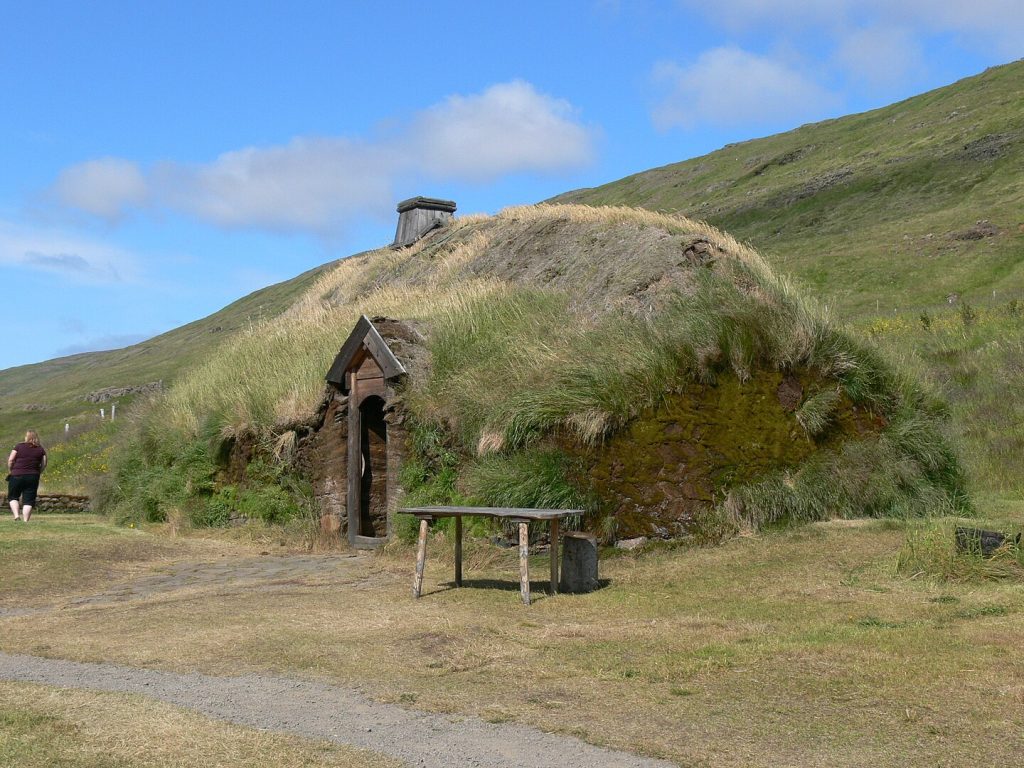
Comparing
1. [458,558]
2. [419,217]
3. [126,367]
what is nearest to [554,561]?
[458,558]

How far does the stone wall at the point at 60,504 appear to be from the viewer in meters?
23.0

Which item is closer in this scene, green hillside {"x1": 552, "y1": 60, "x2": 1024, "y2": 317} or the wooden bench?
the wooden bench

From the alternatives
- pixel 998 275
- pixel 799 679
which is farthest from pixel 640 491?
pixel 998 275

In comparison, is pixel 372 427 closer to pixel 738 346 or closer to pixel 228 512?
pixel 228 512

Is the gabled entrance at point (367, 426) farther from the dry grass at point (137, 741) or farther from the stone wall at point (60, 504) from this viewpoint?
the stone wall at point (60, 504)

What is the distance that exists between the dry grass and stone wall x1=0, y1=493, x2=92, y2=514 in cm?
1815

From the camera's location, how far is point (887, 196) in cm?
6303

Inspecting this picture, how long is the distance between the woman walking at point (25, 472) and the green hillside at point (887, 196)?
1469cm

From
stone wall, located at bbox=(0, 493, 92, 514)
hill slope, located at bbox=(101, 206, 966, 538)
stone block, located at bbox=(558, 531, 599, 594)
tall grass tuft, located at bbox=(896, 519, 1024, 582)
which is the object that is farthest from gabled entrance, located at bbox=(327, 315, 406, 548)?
stone wall, located at bbox=(0, 493, 92, 514)

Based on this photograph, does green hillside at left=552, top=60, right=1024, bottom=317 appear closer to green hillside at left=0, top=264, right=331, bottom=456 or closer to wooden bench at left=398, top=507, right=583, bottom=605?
wooden bench at left=398, top=507, right=583, bottom=605

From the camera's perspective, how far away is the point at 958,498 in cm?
1409

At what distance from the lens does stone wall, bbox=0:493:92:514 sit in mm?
23000

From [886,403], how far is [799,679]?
831 centimetres

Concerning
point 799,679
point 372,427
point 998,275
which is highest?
point 998,275
